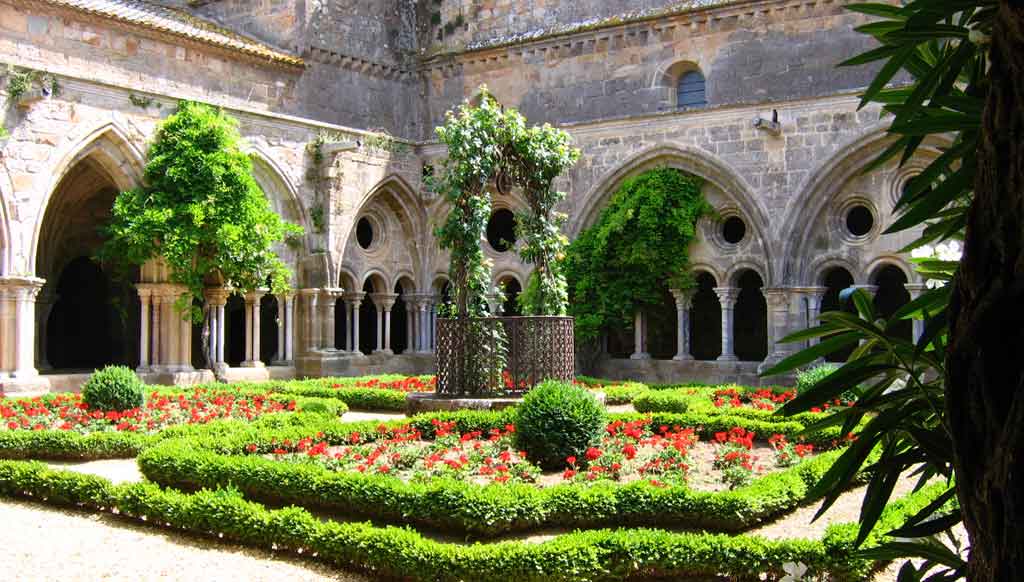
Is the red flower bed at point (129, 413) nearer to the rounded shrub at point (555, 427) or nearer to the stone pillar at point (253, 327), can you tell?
the rounded shrub at point (555, 427)

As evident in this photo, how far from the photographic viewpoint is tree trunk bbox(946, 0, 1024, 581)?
1128 millimetres

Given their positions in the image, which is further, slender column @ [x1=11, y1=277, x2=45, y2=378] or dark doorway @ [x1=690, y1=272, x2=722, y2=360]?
dark doorway @ [x1=690, y1=272, x2=722, y2=360]

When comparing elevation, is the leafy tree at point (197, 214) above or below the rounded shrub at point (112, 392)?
above

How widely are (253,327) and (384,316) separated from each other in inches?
134

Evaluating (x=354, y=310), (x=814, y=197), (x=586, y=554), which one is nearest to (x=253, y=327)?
(x=354, y=310)

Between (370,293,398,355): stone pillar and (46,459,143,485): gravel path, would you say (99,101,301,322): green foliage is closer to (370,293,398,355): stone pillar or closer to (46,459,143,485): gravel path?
(370,293,398,355): stone pillar

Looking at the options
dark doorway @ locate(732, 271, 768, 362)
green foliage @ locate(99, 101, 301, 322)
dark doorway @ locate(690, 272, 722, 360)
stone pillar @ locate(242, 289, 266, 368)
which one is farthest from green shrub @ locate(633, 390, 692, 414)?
dark doorway @ locate(690, 272, 722, 360)

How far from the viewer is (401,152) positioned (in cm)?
2072

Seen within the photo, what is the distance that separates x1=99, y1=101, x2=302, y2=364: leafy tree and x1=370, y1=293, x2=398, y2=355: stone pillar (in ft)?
12.9

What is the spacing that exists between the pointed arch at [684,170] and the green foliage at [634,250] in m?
0.22

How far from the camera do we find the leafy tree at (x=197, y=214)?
633 inches

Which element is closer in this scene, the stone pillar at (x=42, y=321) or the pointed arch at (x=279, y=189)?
the pointed arch at (x=279, y=189)

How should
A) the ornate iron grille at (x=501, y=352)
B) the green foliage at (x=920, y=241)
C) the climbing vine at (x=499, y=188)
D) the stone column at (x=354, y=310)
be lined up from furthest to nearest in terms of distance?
the stone column at (x=354, y=310), the climbing vine at (x=499, y=188), the ornate iron grille at (x=501, y=352), the green foliage at (x=920, y=241)

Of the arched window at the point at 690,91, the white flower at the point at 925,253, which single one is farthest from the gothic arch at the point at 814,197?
the white flower at the point at 925,253
